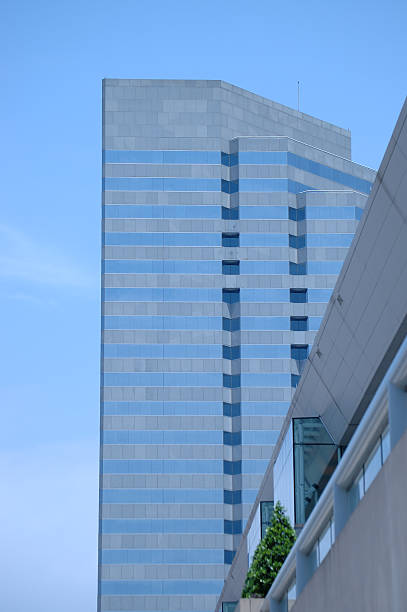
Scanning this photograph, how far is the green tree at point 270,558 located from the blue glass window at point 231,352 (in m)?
86.7

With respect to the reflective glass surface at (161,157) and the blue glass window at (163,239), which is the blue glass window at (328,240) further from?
the reflective glass surface at (161,157)

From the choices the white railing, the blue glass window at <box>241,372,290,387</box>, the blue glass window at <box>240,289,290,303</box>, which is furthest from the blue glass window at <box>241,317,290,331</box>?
the white railing

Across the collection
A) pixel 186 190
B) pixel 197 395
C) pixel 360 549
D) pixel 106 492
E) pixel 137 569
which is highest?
pixel 186 190

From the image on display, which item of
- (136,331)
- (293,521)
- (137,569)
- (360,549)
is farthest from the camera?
(136,331)

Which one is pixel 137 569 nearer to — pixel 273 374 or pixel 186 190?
pixel 273 374

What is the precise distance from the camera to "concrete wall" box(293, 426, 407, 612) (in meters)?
9.66

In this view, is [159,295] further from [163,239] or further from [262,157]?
[262,157]

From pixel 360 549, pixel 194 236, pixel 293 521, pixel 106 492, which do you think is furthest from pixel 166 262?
pixel 360 549

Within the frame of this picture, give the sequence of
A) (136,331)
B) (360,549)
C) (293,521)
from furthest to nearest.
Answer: (136,331), (293,521), (360,549)

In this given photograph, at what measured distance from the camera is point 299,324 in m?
122

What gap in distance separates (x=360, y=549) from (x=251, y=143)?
115781mm

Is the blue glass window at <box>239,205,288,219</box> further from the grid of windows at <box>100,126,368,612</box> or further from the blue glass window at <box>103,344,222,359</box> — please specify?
the blue glass window at <box>103,344,222,359</box>

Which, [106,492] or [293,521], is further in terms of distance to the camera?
[106,492]

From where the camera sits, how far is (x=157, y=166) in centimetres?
12569
